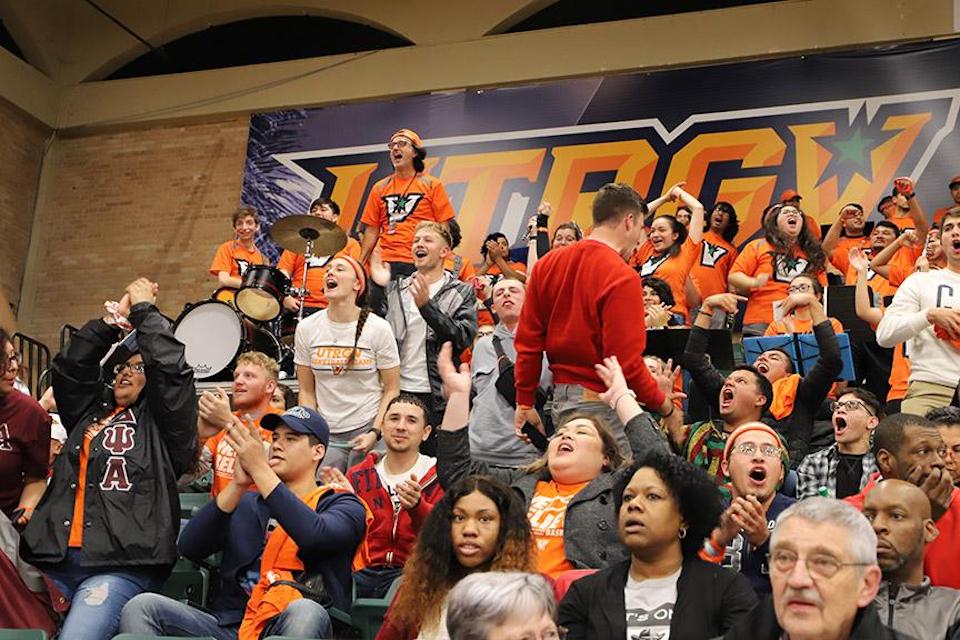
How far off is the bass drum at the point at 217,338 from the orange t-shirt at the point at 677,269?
2.52 m

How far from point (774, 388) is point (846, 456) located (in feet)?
3.31

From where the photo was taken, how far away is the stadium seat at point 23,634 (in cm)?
385

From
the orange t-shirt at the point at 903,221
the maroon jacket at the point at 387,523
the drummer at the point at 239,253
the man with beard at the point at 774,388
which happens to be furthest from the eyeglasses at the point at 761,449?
the drummer at the point at 239,253

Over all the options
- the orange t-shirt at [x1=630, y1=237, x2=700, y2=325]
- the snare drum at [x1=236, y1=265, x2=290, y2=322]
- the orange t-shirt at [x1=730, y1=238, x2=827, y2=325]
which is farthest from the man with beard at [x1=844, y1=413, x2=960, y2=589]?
A: the snare drum at [x1=236, y1=265, x2=290, y2=322]

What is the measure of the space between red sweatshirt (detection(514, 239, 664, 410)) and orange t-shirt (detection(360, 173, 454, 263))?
159 inches

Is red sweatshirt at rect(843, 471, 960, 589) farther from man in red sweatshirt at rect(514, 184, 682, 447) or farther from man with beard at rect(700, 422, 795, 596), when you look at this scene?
man in red sweatshirt at rect(514, 184, 682, 447)

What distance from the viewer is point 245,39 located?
12.8 m

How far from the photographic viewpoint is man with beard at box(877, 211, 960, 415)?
18.2ft

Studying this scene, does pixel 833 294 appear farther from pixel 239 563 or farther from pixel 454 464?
pixel 239 563

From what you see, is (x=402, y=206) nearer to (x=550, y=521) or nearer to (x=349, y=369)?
(x=349, y=369)

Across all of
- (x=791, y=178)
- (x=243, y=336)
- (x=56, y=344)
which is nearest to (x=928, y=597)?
(x=243, y=336)

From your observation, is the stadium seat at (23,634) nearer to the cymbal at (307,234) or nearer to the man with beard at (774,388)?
the man with beard at (774,388)

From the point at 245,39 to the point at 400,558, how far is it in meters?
9.01

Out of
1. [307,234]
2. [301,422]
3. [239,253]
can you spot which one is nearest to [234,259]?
[239,253]
